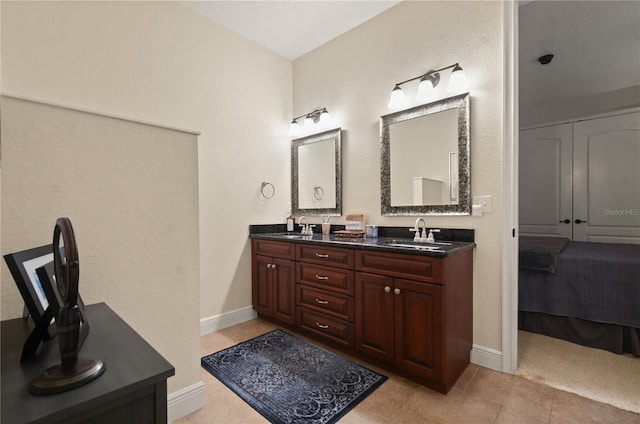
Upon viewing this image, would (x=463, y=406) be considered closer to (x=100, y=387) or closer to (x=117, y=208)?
(x=100, y=387)

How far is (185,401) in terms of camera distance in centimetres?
154

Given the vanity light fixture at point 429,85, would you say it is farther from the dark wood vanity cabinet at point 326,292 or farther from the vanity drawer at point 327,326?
the vanity drawer at point 327,326

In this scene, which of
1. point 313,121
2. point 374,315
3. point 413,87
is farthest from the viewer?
point 313,121

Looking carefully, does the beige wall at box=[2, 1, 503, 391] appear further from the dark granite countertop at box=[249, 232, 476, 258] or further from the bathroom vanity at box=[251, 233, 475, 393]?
the bathroom vanity at box=[251, 233, 475, 393]

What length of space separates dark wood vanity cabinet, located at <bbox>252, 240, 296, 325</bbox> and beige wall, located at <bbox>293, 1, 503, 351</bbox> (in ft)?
2.70

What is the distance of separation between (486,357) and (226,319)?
2.17 m

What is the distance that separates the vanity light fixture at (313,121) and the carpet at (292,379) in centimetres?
211

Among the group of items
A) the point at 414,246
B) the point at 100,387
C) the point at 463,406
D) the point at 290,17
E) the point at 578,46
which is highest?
the point at 290,17

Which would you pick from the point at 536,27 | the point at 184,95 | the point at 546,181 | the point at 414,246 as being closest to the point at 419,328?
the point at 414,246

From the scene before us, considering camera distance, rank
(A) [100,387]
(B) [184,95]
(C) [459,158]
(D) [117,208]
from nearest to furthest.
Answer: (A) [100,387], (D) [117,208], (C) [459,158], (B) [184,95]

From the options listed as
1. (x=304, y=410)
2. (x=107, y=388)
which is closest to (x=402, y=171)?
(x=304, y=410)

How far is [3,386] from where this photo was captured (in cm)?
62

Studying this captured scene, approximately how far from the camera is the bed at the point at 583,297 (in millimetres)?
2162

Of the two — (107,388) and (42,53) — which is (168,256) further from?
(42,53)
